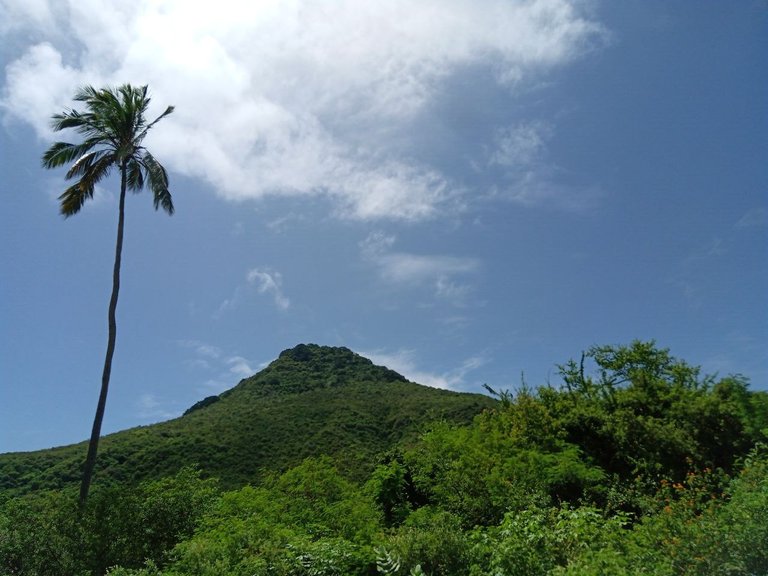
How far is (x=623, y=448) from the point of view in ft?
64.5

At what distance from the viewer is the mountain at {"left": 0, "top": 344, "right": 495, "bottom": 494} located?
41.5 meters

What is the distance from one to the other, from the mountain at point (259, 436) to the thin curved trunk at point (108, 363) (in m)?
13.6

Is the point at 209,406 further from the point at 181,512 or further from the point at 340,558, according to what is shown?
the point at 340,558

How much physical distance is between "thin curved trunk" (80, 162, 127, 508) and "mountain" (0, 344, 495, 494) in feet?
44.5

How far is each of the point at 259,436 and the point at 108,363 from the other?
1425 inches

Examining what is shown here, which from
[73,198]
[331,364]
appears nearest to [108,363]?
[73,198]

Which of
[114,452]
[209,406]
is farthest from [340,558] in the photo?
[209,406]

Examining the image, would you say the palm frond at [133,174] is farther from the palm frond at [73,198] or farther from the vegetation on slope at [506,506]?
the vegetation on slope at [506,506]

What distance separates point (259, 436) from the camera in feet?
167

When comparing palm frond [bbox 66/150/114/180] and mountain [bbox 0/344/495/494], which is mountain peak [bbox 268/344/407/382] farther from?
palm frond [bbox 66/150/114/180]

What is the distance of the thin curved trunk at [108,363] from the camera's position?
15189 millimetres

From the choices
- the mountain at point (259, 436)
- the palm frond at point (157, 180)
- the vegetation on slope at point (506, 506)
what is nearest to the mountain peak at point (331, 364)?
the mountain at point (259, 436)

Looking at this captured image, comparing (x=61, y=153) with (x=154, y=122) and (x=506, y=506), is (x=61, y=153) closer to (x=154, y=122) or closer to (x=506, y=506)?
(x=154, y=122)

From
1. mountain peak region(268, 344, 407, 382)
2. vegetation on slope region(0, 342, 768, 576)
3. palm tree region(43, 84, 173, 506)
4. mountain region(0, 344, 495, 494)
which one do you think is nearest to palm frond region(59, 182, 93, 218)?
palm tree region(43, 84, 173, 506)
